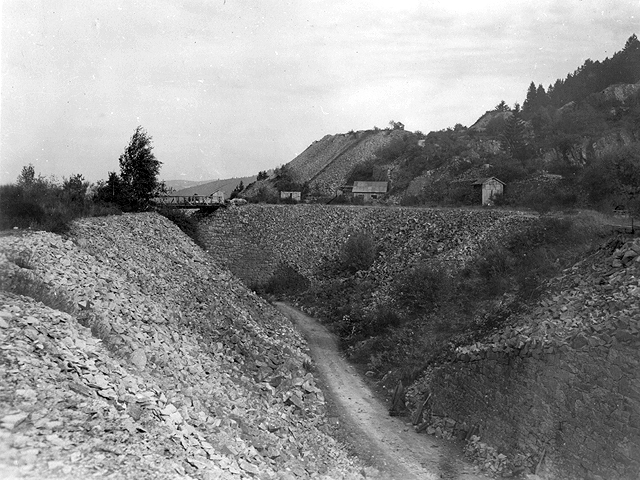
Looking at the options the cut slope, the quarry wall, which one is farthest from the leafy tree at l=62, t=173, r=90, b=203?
the cut slope

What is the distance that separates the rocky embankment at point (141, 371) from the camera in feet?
21.2

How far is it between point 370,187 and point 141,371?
1535 inches

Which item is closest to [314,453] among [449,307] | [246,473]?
[246,473]

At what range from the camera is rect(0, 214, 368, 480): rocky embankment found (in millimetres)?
6457

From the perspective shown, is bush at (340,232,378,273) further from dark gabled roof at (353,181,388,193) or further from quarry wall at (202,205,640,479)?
dark gabled roof at (353,181,388,193)

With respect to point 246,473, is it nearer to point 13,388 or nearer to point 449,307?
point 13,388

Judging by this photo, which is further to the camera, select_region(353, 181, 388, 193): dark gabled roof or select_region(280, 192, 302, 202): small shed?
select_region(280, 192, 302, 202): small shed

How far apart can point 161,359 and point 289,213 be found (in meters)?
27.5

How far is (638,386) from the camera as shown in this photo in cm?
1192

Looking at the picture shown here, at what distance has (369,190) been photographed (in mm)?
47125

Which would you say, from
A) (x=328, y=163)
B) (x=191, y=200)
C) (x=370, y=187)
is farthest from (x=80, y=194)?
(x=328, y=163)

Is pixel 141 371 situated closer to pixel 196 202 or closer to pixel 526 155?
pixel 196 202

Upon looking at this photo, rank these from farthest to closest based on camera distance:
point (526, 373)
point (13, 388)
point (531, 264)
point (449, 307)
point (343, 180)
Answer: point (343, 180) < point (449, 307) < point (531, 264) < point (526, 373) < point (13, 388)

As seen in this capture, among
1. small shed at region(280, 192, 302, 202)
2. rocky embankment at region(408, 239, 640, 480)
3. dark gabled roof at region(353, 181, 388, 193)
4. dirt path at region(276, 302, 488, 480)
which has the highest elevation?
dark gabled roof at region(353, 181, 388, 193)
